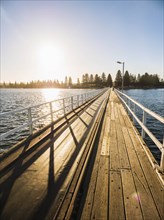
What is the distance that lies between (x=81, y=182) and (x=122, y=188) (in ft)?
2.65

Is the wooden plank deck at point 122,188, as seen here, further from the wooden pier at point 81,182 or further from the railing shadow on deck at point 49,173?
the railing shadow on deck at point 49,173

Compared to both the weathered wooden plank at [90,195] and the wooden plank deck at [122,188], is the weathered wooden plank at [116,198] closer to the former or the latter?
the wooden plank deck at [122,188]

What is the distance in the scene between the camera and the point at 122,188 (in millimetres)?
2971

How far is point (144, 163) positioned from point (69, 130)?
3788mm

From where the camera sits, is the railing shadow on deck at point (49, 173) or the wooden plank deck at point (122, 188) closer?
the wooden plank deck at point (122, 188)

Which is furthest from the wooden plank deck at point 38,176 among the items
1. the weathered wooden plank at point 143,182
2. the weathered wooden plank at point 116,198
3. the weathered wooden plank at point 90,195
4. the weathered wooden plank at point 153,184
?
the weathered wooden plank at point 153,184

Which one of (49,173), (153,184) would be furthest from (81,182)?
(153,184)

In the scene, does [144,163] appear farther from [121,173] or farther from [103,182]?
[103,182]

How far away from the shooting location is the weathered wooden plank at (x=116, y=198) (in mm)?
2385

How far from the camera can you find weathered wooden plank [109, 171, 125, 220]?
2.38 m

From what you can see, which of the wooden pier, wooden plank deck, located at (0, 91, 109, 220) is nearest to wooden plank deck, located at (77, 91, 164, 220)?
the wooden pier

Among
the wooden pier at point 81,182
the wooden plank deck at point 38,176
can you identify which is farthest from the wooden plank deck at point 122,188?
the wooden plank deck at point 38,176

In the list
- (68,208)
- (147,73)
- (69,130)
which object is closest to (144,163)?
(68,208)

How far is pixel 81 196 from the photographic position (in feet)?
9.17
